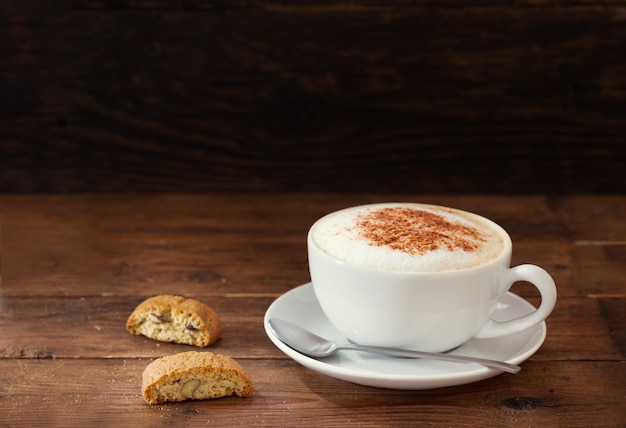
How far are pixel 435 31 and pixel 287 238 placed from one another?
73 centimetres

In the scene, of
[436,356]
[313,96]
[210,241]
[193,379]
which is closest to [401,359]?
[436,356]

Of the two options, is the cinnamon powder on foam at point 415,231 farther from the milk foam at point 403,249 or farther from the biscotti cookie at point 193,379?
the biscotti cookie at point 193,379

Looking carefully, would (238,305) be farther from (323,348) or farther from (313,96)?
(313,96)

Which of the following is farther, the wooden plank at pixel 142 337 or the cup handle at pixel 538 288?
the wooden plank at pixel 142 337

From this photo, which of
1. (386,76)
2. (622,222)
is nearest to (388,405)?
(622,222)

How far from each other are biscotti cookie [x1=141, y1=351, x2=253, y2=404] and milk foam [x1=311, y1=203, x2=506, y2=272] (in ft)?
0.68

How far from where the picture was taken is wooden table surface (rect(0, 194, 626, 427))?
108 cm

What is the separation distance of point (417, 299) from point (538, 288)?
0.19m

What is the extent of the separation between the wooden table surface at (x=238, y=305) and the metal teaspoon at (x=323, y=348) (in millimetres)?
49

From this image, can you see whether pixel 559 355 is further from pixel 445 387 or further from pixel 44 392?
pixel 44 392

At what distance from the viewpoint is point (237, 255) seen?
5.61ft

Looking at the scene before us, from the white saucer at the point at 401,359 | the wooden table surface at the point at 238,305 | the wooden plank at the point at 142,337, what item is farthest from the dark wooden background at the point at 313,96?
the white saucer at the point at 401,359

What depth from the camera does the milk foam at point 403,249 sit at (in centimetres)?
108

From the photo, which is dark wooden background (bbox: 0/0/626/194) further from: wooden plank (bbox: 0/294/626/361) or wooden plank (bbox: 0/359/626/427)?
wooden plank (bbox: 0/359/626/427)
